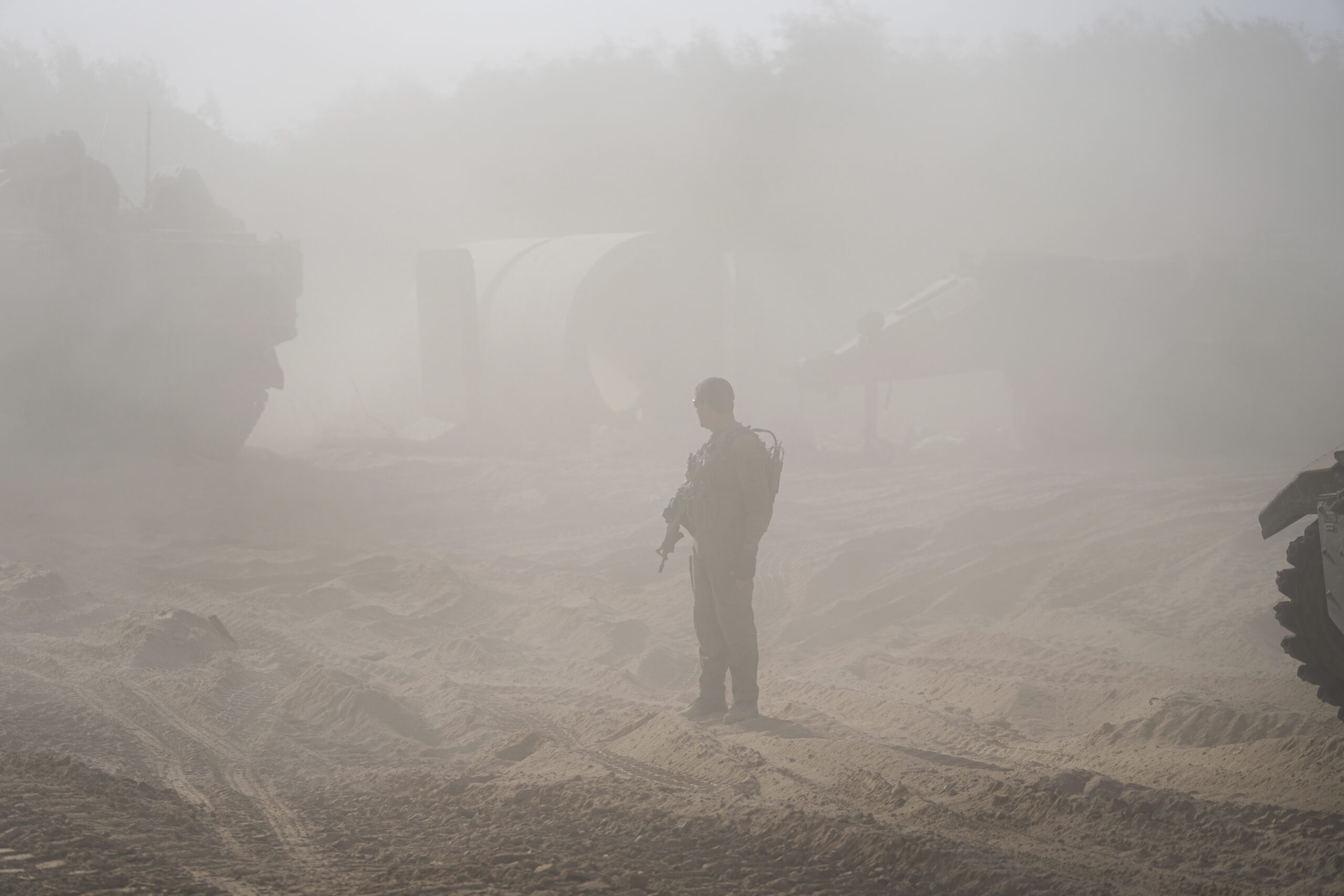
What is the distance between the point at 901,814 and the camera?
3.45 m

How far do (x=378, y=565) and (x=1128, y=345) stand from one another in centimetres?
1003

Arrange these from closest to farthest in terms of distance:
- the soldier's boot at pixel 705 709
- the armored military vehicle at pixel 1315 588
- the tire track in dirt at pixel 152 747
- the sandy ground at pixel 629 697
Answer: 1. the sandy ground at pixel 629 697
2. the armored military vehicle at pixel 1315 588
3. the tire track in dirt at pixel 152 747
4. the soldier's boot at pixel 705 709

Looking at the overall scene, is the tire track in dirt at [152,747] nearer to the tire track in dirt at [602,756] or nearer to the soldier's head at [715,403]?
the tire track in dirt at [602,756]

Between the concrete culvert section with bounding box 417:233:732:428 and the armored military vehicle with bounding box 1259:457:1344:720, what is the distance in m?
12.2

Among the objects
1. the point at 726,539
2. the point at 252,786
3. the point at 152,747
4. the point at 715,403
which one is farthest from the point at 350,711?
the point at 715,403

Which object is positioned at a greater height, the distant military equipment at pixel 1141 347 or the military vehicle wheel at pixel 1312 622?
the distant military equipment at pixel 1141 347

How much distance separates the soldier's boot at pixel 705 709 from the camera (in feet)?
16.7

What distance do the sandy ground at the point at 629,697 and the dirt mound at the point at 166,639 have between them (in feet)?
0.09

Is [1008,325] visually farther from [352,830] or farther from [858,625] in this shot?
[352,830]

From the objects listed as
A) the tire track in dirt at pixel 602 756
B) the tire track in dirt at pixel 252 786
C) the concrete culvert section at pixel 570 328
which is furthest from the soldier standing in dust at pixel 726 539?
the concrete culvert section at pixel 570 328

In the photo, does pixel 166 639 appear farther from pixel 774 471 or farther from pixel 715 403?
pixel 774 471

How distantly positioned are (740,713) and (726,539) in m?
0.76

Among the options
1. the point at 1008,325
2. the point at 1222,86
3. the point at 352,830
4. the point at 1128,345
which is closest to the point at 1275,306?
the point at 1128,345

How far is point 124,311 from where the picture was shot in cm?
1116
